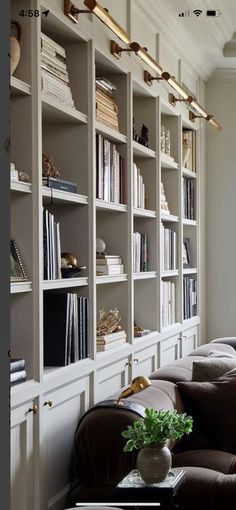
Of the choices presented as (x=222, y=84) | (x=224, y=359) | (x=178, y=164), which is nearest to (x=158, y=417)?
(x=224, y=359)

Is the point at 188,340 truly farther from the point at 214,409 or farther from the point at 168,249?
the point at 214,409

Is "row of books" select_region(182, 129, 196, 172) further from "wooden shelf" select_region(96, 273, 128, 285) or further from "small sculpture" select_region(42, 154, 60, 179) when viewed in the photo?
"small sculpture" select_region(42, 154, 60, 179)

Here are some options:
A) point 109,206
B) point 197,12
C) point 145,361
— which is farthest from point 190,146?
point 109,206

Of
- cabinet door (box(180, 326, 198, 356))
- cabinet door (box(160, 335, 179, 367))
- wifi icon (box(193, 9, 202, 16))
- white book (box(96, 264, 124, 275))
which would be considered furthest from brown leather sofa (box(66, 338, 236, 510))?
wifi icon (box(193, 9, 202, 16))

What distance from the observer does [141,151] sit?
384 centimetres

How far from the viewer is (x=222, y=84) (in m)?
5.62

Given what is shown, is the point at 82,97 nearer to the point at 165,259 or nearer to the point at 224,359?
the point at 224,359

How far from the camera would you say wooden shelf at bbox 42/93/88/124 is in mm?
2506

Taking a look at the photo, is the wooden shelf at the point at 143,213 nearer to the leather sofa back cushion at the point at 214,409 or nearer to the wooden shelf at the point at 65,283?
the wooden shelf at the point at 65,283

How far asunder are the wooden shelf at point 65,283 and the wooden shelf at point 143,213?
94 centimetres

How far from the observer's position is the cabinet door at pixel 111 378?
120 inches

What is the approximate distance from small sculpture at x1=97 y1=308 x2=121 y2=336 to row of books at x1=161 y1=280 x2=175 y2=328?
0.93 metres

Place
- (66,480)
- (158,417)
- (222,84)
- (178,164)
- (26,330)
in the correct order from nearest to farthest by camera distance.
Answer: (158,417)
(26,330)
(66,480)
(178,164)
(222,84)

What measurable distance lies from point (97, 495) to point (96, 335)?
2.97 feet
